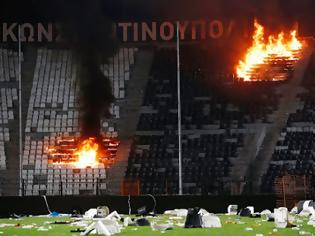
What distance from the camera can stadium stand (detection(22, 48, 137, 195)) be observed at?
3481cm

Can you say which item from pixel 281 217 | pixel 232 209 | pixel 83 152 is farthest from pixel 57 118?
pixel 281 217

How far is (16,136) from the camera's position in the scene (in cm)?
3706

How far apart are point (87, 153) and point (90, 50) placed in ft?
17.7

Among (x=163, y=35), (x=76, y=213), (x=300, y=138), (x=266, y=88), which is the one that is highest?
(x=163, y=35)

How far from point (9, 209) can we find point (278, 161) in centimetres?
1347

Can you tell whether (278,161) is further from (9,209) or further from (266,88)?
(9,209)

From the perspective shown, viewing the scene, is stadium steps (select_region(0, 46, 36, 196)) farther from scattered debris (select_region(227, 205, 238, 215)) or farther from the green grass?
the green grass

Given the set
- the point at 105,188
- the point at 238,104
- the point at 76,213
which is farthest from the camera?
the point at 238,104

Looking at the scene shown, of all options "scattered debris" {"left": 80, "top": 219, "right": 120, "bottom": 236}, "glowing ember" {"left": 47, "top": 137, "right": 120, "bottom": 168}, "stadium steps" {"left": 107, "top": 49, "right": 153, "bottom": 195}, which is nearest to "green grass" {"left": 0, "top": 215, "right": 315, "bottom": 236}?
"scattered debris" {"left": 80, "top": 219, "right": 120, "bottom": 236}

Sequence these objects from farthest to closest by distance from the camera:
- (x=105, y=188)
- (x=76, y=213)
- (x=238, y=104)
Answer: (x=238, y=104), (x=105, y=188), (x=76, y=213)

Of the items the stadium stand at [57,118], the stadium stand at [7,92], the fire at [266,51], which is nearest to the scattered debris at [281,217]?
the stadium stand at [57,118]

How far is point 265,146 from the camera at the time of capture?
36094 millimetres

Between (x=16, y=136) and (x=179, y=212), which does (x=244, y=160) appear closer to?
(x=16, y=136)

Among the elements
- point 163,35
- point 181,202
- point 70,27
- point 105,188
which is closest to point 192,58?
point 163,35
